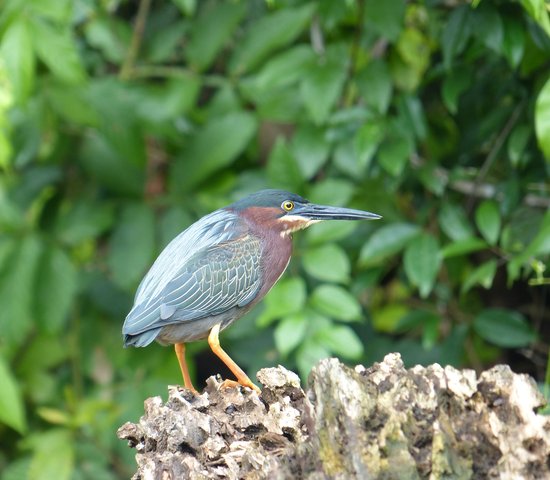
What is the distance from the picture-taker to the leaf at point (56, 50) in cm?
495

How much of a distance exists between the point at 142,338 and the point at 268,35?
228 centimetres

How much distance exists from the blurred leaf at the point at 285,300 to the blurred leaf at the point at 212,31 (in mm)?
1586

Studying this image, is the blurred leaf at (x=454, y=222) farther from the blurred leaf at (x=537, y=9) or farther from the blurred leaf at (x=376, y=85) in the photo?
the blurred leaf at (x=537, y=9)

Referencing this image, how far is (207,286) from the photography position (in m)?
4.29

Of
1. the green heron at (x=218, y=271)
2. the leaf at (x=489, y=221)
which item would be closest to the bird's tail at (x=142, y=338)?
the green heron at (x=218, y=271)

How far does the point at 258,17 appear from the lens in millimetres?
6156

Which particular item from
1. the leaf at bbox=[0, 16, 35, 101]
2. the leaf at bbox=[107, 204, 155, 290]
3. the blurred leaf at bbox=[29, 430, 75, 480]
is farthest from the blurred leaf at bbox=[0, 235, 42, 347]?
the leaf at bbox=[0, 16, 35, 101]

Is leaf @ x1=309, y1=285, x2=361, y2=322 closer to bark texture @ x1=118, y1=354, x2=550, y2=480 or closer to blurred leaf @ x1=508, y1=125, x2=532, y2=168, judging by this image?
blurred leaf @ x1=508, y1=125, x2=532, y2=168

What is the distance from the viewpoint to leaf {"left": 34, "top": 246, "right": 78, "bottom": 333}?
5.91 meters

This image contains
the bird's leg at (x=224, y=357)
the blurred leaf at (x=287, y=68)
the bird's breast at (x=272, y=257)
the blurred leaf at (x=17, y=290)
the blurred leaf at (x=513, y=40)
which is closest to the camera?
the bird's leg at (x=224, y=357)

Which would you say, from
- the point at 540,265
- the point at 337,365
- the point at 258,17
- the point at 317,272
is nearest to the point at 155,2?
the point at 258,17

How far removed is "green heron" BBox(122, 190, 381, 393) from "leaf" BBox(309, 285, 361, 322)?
47 cm

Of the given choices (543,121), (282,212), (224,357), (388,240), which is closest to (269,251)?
(282,212)

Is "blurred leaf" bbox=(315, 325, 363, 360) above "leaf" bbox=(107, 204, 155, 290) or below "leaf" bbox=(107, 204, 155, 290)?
below
